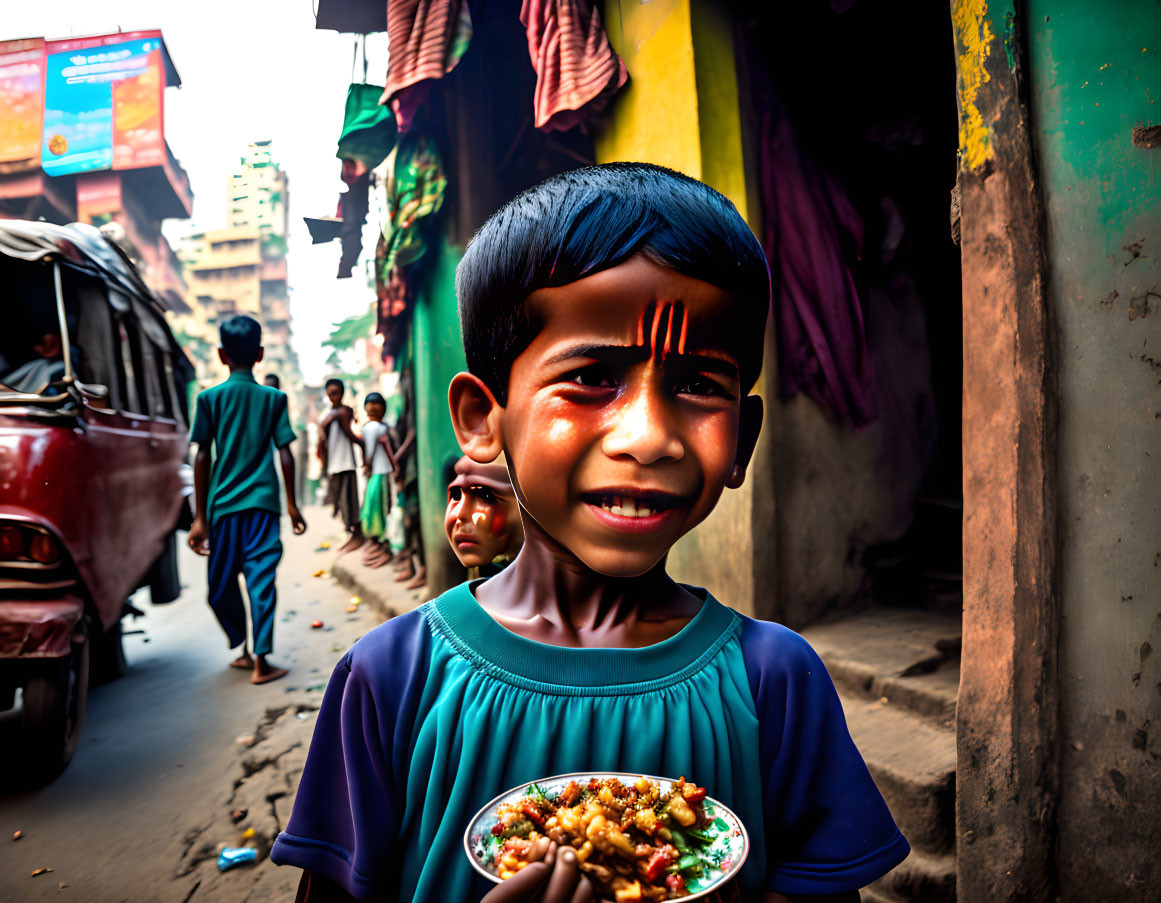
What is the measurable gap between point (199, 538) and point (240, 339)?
48.5 inches

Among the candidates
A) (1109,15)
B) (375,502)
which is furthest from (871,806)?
(375,502)

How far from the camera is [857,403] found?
3846 mm

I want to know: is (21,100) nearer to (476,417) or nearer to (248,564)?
(248,564)

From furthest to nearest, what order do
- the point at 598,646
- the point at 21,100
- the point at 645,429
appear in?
the point at 21,100 < the point at 598,646 < the point at 645,429

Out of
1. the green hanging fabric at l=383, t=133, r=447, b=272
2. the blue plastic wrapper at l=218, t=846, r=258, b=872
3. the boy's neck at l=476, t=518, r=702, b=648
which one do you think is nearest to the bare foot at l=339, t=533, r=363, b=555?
the green hanging fabric at l=383, t=133, r=447, b=272

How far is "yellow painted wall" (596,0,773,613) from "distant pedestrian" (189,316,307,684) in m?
2.52

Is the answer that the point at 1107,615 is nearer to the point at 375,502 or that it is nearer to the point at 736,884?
the point at 736,884

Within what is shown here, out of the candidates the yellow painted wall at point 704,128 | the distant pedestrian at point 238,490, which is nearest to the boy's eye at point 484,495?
the yellow painted wall at point 704,128

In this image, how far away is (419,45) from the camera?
4.42 m

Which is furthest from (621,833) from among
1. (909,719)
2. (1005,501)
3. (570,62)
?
(570,62)

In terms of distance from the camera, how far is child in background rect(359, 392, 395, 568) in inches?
317

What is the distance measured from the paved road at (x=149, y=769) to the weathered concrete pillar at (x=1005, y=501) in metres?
2.36

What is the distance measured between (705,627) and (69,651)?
10.1ft

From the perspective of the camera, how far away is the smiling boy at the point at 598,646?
0.85 meters
